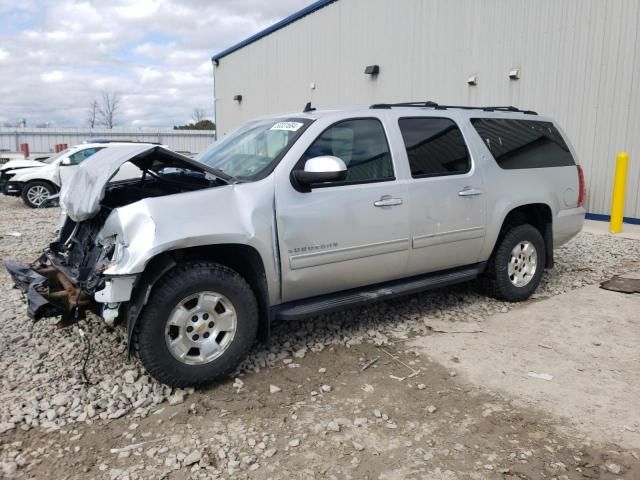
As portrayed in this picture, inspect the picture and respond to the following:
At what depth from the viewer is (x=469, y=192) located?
4.72m

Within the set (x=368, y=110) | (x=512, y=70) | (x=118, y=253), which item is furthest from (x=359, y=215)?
(x=512, y=70)

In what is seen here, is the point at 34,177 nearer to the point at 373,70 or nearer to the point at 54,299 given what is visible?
the point at 373,70

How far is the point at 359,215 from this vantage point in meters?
4.03

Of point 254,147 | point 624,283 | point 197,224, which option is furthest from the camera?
point 624,283

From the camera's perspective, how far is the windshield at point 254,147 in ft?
A: 12.9

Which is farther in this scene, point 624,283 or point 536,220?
point 624,283

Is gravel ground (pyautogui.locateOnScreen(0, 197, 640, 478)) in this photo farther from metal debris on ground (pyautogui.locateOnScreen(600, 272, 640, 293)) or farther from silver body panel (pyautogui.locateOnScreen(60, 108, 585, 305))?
silver body panel (pyautogui.locateOnScreen(60, 108, 585, 305))

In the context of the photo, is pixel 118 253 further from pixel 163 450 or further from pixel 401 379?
pixel 401 379

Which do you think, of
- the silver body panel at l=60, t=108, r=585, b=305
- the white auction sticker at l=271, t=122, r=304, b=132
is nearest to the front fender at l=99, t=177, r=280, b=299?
the silver body panel at l=60, t=108, r=585, b=305

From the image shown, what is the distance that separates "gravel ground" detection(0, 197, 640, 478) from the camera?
10.6 ft

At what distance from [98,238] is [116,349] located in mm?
931

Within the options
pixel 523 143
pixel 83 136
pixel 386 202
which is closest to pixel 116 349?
pixel 386 202

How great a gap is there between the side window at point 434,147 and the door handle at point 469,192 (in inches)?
6.4

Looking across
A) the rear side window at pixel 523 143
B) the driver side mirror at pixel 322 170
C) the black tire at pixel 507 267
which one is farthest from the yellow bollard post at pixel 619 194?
the driver side mirror at pixel 322 170
